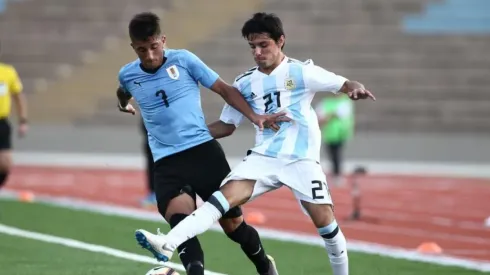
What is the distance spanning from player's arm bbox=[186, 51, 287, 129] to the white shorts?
0.28 meters

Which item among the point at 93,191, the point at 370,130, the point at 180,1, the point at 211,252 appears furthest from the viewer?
the point at 180,1

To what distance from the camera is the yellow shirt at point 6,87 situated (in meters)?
14.2

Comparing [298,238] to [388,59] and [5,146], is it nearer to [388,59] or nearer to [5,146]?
[5,146]

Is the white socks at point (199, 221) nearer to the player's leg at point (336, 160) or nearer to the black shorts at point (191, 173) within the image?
the black shorts at point (191, 173)

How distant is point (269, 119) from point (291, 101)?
7.9 inches

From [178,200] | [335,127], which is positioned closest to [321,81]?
[178,200]

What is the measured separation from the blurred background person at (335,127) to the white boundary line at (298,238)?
17.7 feet

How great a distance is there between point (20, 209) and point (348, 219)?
14.2ft

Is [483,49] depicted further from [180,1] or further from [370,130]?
[180,1]

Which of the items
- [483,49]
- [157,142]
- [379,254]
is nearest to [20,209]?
[379,254]

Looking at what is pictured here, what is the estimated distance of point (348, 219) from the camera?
603 inches

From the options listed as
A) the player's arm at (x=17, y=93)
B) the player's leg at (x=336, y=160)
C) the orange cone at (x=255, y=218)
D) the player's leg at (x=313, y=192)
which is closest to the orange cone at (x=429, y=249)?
the orange cone at (x=255, y=218)

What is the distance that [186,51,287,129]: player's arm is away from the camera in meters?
7.91

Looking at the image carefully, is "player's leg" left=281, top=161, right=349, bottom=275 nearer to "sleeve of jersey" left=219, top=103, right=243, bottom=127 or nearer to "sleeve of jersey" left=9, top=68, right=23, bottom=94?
"sleeve of jersey" left=219, top=103, right=243, bottom=127
